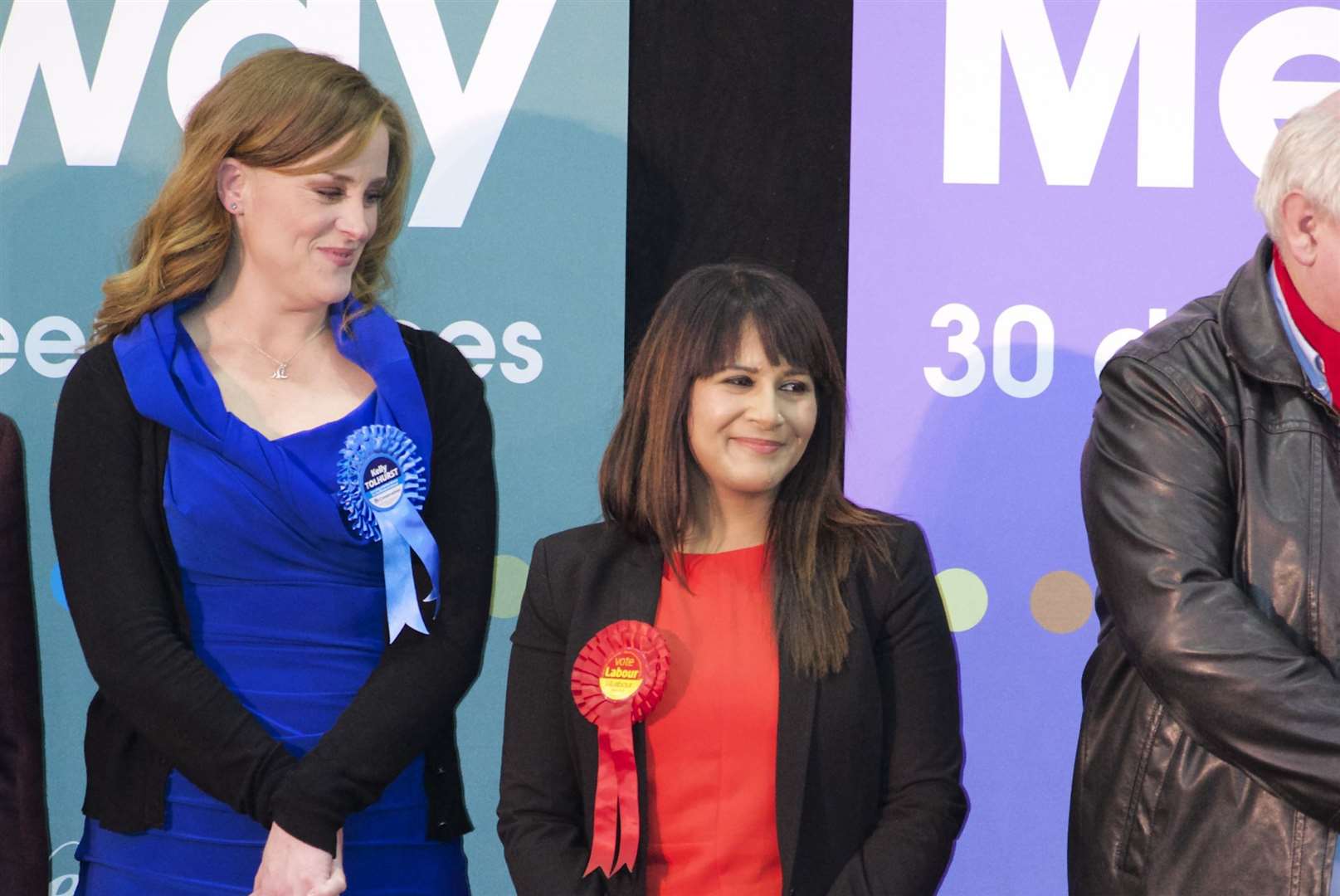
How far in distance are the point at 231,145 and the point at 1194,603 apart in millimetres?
1518

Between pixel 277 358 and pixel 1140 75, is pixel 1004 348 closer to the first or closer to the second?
pixel 1140 75

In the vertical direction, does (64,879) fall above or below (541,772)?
below

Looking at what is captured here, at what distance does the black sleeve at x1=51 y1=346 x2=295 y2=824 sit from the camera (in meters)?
2.30

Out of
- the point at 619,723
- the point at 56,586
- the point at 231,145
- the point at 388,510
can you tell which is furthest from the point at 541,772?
the point at 56,586

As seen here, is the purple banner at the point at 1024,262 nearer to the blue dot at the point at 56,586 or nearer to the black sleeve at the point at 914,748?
the black sleeve at the point at 914,748

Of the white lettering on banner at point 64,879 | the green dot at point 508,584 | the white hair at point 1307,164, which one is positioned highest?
the white hair at point 1307,164

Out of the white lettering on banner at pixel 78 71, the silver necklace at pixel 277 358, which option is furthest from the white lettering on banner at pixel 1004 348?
the white lettering on banner at pixel 78 71

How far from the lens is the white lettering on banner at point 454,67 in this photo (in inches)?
128

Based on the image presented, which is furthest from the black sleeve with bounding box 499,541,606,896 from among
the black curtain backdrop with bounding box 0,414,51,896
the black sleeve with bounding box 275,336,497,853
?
the black curtain backdrop with bounding box 0,414,51,896

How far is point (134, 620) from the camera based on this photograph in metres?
2.31

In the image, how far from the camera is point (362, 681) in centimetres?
245

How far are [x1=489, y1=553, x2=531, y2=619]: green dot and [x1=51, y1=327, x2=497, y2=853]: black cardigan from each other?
0.82 meters

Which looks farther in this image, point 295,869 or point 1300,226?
point 295,869

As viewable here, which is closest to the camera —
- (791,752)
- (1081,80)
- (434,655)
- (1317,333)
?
(1317,333)
